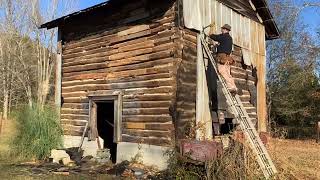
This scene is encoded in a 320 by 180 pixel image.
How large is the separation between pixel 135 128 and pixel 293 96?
1866 centimetres

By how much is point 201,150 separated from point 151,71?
3.36 m

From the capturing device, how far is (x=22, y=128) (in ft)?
48.3

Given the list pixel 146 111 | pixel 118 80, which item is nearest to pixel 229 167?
pixel 146 111

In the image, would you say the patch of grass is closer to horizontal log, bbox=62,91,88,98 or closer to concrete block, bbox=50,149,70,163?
concrete block, bbox=50,149,70,163

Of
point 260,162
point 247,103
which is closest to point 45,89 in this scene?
point 247,103

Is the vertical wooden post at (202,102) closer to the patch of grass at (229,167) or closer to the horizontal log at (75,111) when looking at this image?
the patch of grass at (229,167)

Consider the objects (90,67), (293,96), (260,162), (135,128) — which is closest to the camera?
(260,162)

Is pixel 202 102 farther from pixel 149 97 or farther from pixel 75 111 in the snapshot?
pixel 75 111

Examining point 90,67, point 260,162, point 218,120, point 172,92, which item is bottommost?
point 260,162

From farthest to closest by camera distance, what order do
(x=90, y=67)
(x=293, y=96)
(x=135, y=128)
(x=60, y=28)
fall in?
(x=293, y=96)
(x=60, y=28)
(x=90, y=67)
(x=135, y=128)

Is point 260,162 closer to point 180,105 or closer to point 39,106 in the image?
point 180,105

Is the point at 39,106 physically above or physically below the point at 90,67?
below

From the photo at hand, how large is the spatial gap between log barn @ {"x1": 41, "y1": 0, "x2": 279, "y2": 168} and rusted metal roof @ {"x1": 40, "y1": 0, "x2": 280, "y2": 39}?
42 millimetres

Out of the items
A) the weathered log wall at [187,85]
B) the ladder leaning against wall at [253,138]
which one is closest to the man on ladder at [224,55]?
the ladder leaning against wall at [253,138]
